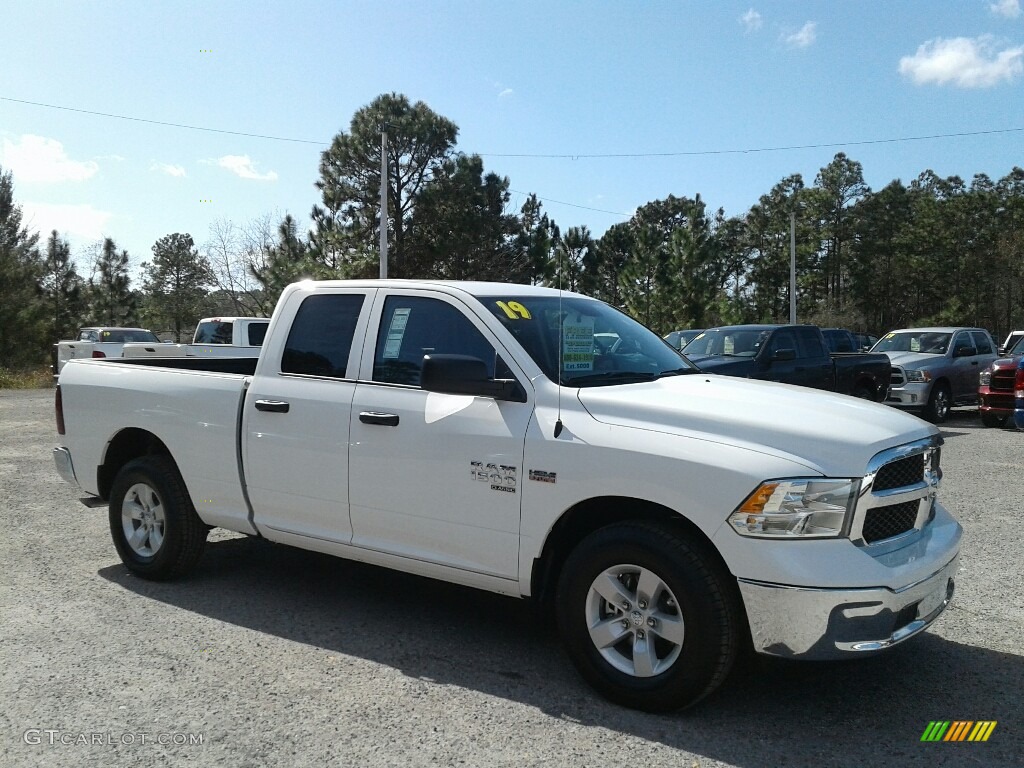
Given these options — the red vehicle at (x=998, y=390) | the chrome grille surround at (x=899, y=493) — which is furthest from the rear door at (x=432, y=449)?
the red vehicle at (x=998, y=390)

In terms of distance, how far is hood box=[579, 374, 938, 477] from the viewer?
352 centimetres

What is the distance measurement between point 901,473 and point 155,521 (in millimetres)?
4524

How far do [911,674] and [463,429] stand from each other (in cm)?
249

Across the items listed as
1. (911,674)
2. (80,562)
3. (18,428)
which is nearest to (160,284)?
(18,428)

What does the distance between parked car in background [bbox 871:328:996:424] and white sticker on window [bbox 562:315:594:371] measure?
43.4ft

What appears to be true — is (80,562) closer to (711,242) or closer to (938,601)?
(938,601)

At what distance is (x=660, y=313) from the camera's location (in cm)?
4591

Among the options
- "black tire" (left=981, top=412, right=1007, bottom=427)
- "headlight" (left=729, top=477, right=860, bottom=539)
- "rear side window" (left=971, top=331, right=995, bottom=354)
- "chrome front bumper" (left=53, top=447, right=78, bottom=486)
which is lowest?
"black tire" (left=981, top=412, right=1007, bottom=427)

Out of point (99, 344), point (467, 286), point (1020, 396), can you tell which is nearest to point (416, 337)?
point (467, 286)

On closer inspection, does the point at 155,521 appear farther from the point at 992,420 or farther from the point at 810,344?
the point at 992,420

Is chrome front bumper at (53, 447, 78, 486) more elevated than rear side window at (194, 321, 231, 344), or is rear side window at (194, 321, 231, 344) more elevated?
rear side window at (194, 321, 231, 344)

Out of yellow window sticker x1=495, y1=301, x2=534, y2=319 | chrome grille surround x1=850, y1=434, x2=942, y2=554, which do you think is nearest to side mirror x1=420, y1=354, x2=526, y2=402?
yellow window sticker x1=495, y1=301, x2=534, y2=319

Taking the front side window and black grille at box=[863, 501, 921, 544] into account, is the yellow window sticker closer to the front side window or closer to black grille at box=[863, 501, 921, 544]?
the front side window

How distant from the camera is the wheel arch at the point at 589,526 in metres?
3.70
